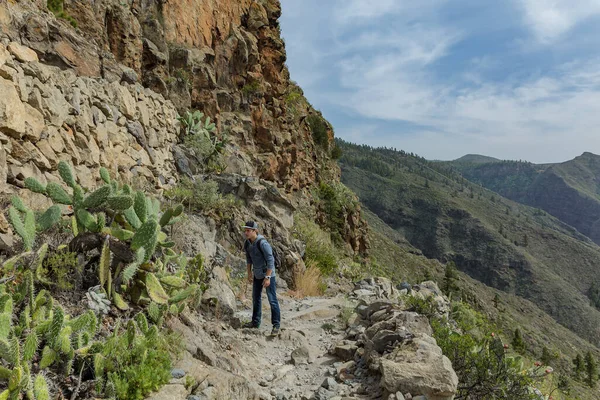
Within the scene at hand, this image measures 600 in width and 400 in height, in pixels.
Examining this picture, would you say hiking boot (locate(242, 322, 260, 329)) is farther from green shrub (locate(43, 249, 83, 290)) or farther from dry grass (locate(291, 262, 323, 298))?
dry grass (locate(291, 262, 323, 298))

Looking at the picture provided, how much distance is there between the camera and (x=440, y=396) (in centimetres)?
382

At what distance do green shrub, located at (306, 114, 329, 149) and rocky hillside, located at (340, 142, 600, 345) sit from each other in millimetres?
108269

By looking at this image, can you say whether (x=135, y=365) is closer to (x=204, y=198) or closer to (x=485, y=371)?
(x=485, y=371)

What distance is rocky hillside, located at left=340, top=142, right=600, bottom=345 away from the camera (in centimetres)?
11724

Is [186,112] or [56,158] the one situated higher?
[186,112]

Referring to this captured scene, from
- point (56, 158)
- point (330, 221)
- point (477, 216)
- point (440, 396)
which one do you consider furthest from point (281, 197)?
point (477, 216)

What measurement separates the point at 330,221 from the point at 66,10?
1752 centimetres

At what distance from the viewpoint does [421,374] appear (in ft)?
12.7

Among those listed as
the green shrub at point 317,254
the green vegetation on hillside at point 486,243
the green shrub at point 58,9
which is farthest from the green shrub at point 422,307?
the green vegetation on hillside at point 486,243

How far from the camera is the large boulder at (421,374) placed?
3785 mm

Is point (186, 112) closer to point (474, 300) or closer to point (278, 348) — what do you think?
point (278, 348)

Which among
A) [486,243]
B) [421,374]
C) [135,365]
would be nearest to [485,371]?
[421,374]

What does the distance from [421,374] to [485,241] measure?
150 metres

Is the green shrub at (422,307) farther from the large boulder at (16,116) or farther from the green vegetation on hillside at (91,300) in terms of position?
the large boulder at (16,116)
